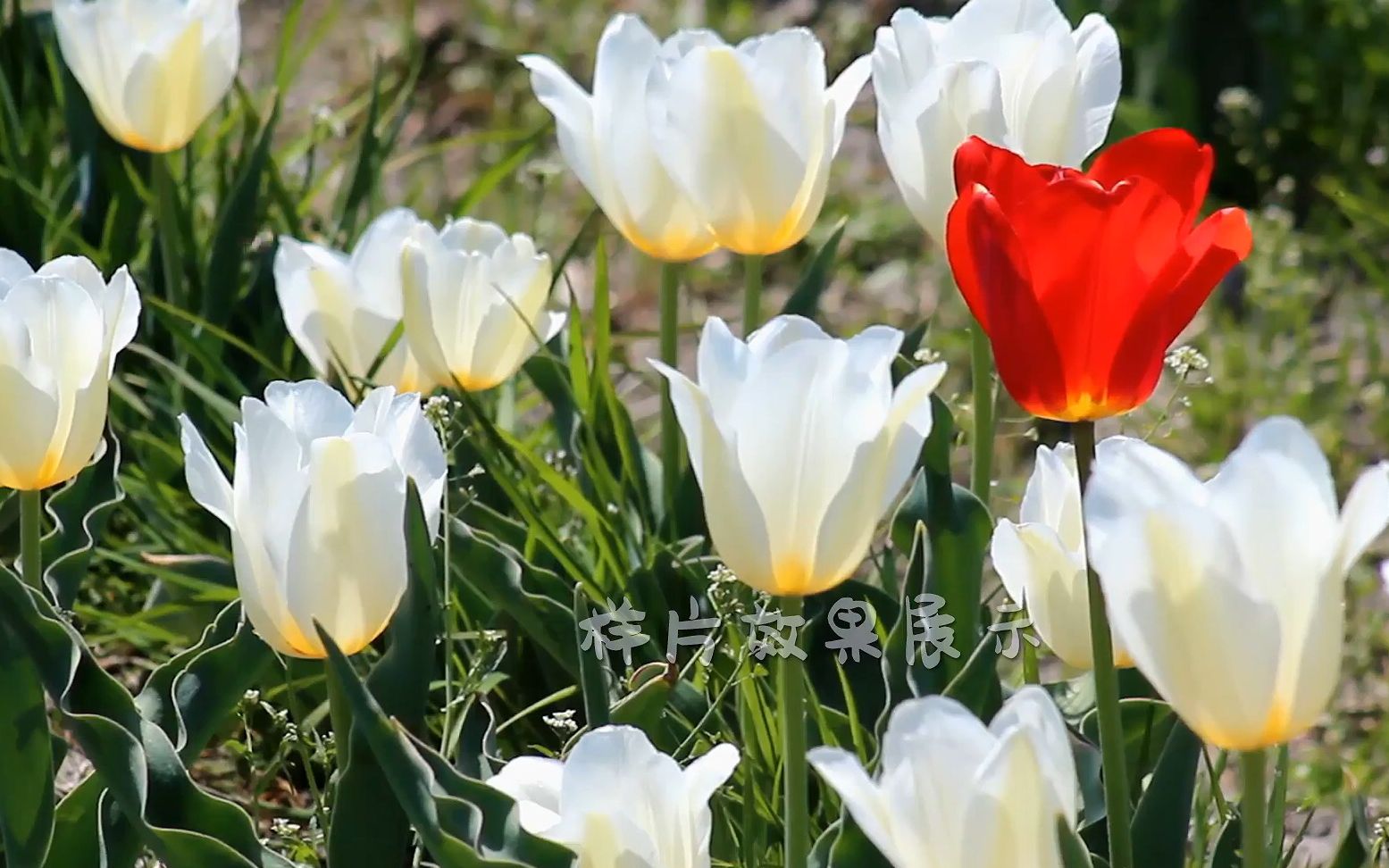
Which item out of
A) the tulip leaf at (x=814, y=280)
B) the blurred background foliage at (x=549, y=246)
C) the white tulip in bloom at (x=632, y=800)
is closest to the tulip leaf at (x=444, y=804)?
the white tulip in bloom at (x=632, y=800)

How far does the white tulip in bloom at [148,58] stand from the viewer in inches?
79.0

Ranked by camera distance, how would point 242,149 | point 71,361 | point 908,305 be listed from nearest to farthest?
point 71,361 → point 242,149 → point 908,305

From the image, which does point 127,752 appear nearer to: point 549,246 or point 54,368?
point 54,368

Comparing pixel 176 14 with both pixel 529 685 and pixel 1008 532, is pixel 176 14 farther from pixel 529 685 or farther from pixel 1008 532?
pixel 1008 532

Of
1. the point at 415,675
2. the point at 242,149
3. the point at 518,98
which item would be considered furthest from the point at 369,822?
the point at 518,98

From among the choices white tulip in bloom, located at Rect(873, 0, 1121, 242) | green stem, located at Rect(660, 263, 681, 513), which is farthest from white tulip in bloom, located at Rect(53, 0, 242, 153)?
white tulip in bloom, located at Rect(873, 0, 1121, 242)

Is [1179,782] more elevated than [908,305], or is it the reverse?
[1179,782]

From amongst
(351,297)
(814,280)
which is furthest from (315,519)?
(814,280)

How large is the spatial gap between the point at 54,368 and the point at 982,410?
2.30ft

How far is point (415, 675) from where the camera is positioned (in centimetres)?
134

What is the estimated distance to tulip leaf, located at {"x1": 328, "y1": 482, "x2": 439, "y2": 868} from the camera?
126 cm

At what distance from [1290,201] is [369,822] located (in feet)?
9.47

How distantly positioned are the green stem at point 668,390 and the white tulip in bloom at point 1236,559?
33.2 inches

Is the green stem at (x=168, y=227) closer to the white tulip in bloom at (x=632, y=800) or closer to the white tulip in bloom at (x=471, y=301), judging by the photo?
the white tulip in bloom at (x=471, y=301)
